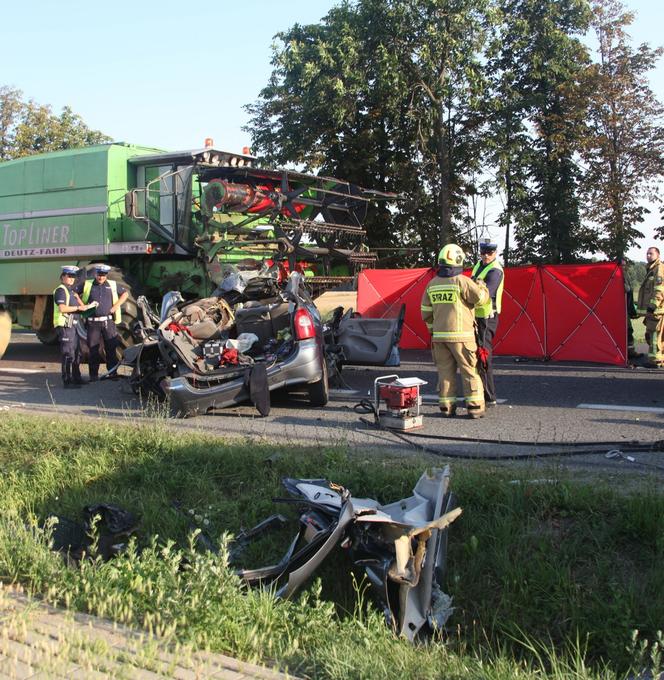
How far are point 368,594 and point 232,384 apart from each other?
4.07 m

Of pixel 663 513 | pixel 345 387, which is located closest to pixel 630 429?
pixel 663 513

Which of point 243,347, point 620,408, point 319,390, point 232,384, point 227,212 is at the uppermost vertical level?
point 227,212

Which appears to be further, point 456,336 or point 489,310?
point 489,310

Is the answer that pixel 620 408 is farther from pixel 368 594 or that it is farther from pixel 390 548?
pixel 390 548

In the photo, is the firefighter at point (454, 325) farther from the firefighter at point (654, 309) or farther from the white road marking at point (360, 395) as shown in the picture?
the firefighter at point (654, 309)

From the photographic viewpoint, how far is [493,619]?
365 centimetres

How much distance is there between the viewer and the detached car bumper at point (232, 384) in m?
7.62

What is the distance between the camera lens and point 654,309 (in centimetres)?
1121

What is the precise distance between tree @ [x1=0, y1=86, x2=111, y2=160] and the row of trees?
660 inches

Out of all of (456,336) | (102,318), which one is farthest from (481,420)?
(102,318)

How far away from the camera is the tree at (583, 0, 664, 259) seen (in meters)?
19.2

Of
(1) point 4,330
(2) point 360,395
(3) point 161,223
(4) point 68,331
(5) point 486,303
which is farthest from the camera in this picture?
(1) point 4,330

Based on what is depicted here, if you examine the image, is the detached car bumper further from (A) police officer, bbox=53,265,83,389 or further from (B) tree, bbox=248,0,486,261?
(B) tree, bbox=248,0,486,261

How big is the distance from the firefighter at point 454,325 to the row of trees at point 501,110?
11.5 m
